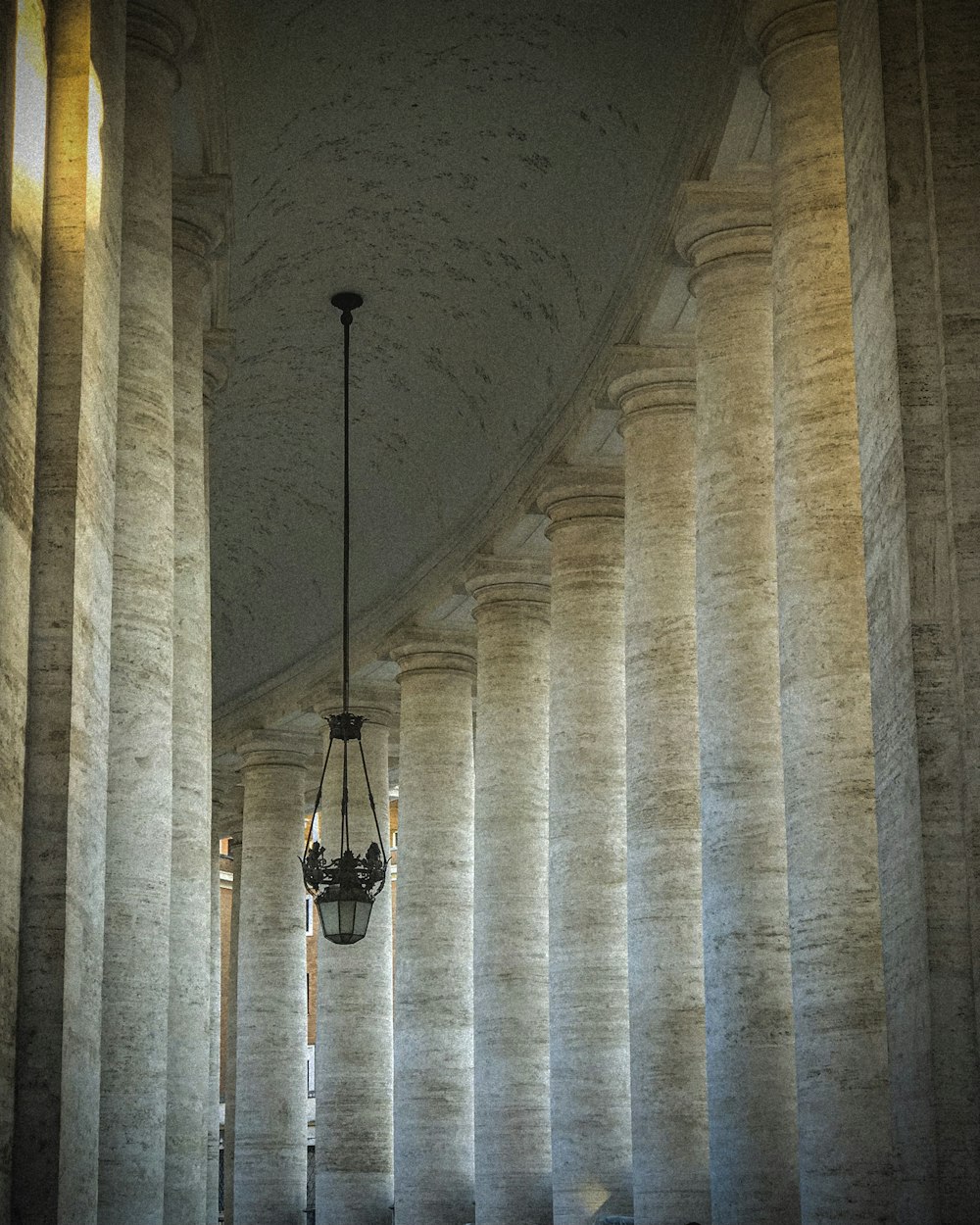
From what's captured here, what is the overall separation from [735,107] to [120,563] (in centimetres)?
1567

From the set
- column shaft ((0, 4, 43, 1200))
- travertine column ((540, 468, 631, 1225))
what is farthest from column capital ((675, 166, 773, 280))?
column shaft ((0, 4, 43, 1200))

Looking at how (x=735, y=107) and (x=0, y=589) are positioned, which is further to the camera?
(x=735, y=107)

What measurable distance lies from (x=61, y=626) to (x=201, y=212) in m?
15.7

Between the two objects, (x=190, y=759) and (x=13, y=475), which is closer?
(x=13, y=475)

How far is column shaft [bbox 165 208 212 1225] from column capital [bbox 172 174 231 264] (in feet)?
0.13

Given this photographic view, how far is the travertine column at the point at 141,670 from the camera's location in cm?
2748

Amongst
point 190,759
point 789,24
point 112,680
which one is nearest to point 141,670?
point 112,680

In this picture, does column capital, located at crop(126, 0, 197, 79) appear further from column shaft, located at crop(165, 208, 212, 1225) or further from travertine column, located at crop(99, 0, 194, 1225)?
column shaft, located at crop(165, 208, 212, 1225)

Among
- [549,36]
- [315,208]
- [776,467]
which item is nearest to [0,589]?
[776,467]

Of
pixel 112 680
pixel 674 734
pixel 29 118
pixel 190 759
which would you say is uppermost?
pixel 29 118

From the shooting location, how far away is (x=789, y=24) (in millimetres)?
33938

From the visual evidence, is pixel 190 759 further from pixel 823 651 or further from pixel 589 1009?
pixel 589 1009

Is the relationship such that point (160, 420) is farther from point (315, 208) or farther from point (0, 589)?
point (315, 208)

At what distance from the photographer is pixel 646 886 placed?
4272 centimetres
